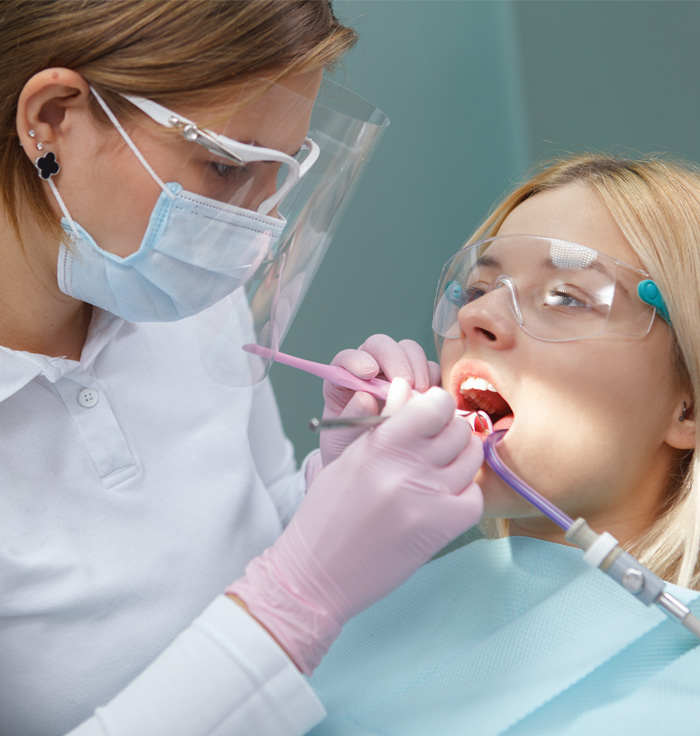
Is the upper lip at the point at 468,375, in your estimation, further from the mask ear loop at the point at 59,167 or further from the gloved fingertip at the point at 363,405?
the mask ear loop at the point at 59,167

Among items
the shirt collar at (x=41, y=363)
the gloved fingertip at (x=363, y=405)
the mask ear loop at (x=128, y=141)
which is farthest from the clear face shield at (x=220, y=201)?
the gloved fingertip at (x=363, y=405)

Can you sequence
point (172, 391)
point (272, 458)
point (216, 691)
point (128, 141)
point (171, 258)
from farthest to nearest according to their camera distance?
point (272, 458), point (172, 391), point (171, 258), point (128, 141), point (216, 691)

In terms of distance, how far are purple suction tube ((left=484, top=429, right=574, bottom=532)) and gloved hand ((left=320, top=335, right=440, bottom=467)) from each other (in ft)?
0.72

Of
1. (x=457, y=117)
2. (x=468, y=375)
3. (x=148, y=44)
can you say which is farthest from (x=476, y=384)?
(x=457, y=117)

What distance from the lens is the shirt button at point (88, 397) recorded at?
1503 millimetres

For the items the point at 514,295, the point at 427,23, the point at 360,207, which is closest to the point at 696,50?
the point at 427,23

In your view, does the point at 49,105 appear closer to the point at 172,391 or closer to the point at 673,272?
the point at 172,391

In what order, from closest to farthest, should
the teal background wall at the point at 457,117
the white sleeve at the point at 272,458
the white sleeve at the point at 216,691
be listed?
the white sleeve at the point at 216,691 < the white sleeve at the point at 272,458 < the teal background wall at the point at 457,117

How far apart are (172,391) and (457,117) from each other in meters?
1.48

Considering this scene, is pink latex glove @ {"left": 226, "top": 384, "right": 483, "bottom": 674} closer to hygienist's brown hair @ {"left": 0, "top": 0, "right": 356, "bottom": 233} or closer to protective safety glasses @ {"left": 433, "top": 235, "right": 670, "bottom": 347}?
protective safety glasses @ {"left": 433, "top": 235, "right": 670, "bottom": 347}

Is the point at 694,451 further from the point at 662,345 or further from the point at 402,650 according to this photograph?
the point at 402,650

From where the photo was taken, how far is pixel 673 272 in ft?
4.76

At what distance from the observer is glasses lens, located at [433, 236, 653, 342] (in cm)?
143

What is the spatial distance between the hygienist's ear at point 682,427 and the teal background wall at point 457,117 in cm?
102
